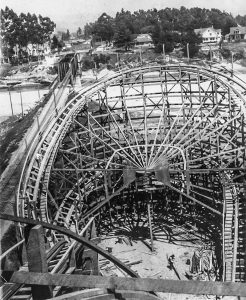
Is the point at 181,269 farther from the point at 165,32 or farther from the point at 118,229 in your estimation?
the point at 165,32

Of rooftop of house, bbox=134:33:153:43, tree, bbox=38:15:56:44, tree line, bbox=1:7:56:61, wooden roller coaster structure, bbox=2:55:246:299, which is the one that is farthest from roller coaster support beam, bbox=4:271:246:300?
tree, bbox=38:15:56:44

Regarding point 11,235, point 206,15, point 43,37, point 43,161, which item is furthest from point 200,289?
point 206,15

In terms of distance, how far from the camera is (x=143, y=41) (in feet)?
305

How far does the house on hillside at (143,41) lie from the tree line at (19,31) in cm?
1843

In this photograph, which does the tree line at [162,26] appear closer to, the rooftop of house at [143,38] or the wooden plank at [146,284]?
the rooftop of house at [143,38]

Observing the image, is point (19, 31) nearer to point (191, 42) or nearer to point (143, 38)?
point (143, 38)

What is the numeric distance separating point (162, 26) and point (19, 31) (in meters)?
26.1

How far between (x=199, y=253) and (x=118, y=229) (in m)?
4.91

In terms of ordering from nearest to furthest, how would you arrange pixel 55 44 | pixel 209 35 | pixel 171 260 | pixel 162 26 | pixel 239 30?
1. pixel 171 260
2. pixel 162 26
3. pixel 209 35
4. pixel 55 44
5. pixel 239 30

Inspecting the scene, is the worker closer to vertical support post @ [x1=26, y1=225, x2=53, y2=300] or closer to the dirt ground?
the dirt ground

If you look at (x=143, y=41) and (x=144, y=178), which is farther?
(x=143, y=41)

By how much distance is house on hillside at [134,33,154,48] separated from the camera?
300 ft

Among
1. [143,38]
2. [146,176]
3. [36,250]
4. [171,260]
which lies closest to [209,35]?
[143,38]

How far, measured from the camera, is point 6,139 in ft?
143
